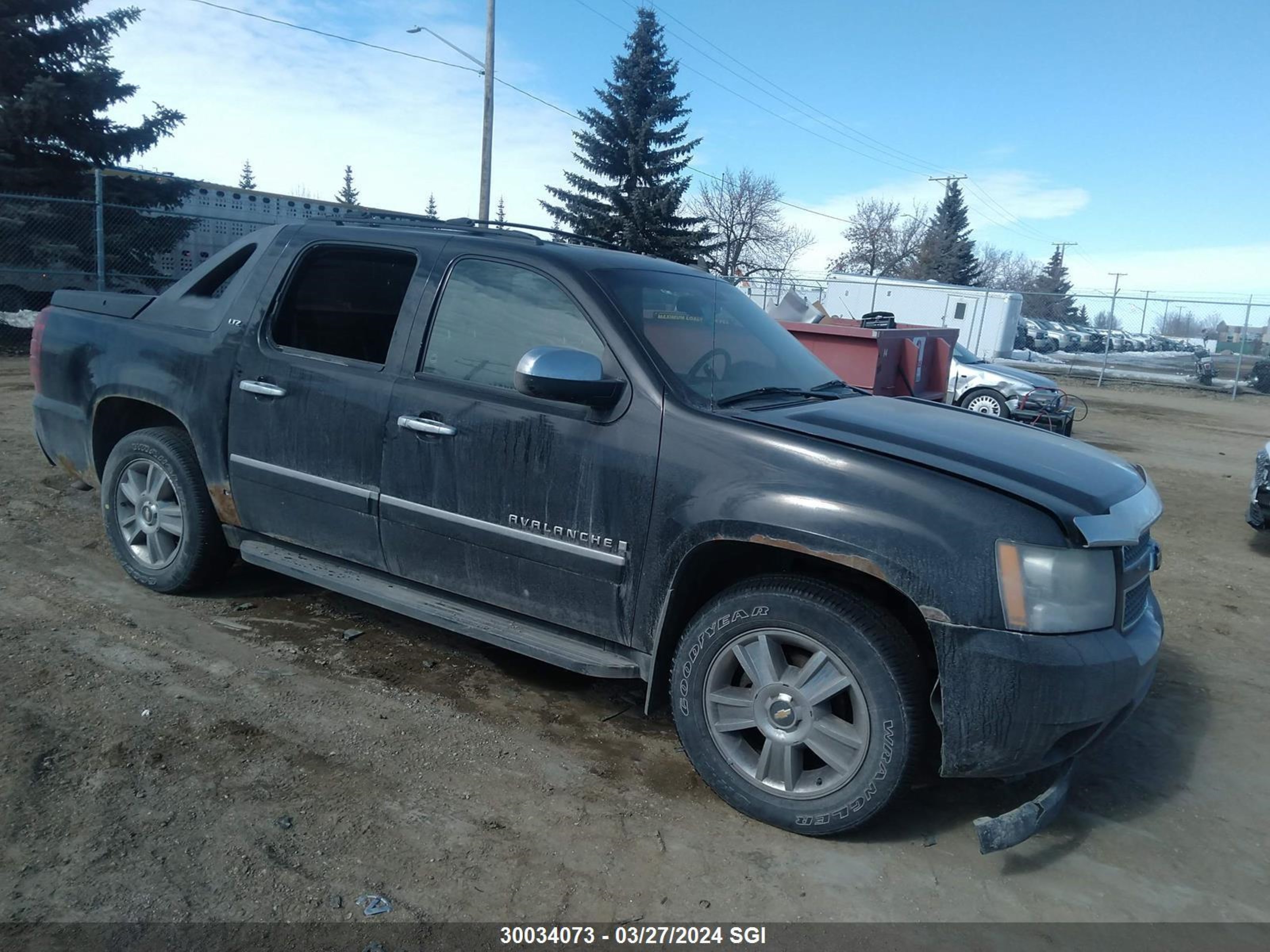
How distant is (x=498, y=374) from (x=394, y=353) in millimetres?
525

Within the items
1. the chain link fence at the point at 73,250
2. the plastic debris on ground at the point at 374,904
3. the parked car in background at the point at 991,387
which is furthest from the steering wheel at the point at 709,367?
the chain link fence at the point at 73,250

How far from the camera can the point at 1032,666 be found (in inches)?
103

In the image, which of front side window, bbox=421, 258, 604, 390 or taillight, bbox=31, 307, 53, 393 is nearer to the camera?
front side window, bbox=421, 258, 604, 390

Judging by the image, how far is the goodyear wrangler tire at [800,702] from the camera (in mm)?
2793

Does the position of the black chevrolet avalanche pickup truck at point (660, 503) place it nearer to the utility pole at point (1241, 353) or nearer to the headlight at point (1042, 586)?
the headlight at point (1042, 586)

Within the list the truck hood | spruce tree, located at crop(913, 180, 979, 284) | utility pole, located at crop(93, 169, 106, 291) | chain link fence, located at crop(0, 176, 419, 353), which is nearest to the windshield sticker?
the truck hood

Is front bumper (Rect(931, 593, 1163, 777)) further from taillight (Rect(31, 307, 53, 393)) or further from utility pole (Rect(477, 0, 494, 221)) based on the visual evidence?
utility pole (Rect(477, 0, 494, 221))

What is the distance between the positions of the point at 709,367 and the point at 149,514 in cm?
298

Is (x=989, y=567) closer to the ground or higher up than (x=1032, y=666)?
higher up

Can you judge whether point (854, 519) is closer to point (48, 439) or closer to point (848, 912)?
point (848, 912)

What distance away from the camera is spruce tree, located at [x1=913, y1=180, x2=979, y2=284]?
5491 cm

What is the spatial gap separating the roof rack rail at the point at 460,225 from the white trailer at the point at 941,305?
27694mm

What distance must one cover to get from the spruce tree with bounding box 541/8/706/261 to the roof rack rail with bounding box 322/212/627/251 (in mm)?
26076

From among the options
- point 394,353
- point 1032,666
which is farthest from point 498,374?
point 1032,666
